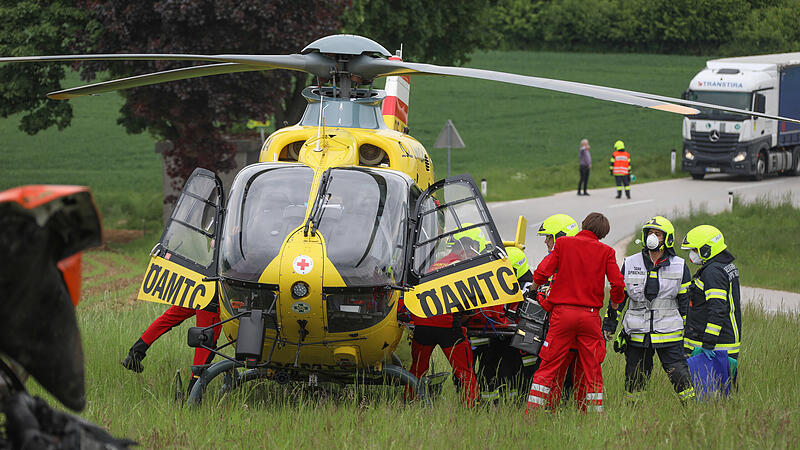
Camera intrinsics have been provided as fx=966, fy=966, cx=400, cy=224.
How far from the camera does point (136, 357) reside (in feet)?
26.5

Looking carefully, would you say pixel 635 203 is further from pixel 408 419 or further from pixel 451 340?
pixel 408 419

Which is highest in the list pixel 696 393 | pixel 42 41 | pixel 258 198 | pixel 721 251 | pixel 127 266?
pixel 42 41

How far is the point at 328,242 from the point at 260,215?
634mm

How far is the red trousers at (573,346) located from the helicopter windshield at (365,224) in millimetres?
1267

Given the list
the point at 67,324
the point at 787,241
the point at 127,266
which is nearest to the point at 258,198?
the point at 67,324

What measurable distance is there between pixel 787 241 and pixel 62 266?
58.7ft

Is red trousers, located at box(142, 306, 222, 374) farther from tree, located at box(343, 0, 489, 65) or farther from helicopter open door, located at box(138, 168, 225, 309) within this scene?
tree, located at box(343, 0, 489, 65)

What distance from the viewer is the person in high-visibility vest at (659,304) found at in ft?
25.1

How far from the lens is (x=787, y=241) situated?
62.2ft

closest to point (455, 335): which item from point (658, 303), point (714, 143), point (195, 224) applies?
point (658, 303)

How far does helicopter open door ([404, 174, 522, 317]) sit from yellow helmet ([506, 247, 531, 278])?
24.7 inches

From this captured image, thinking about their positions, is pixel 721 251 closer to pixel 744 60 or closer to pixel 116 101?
pixel 744 60

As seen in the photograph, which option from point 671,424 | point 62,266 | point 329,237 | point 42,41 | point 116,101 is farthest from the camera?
point 116,101

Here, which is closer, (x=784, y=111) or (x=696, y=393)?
(x=696, y=393)
